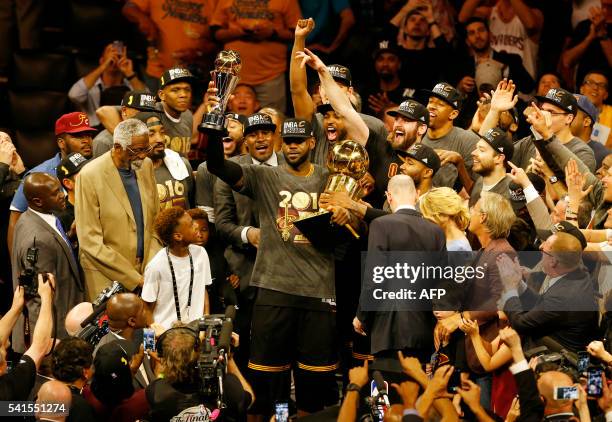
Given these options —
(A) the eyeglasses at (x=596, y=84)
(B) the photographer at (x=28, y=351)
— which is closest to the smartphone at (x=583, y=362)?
(B) the photographer at (x=28, y=351)

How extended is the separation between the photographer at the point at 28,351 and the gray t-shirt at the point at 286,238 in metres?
1.75

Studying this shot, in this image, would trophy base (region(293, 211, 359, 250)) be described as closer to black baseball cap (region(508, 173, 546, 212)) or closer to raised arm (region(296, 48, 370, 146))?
raised arm (region(296, 48, 370, 146))

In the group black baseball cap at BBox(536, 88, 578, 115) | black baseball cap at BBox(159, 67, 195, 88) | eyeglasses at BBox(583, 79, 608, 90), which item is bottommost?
eyeglasses at BBox(583, 79, 608, 90)

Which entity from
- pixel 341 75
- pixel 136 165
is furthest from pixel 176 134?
pixel 341 75

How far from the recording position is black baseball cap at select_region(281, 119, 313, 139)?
7.78 m

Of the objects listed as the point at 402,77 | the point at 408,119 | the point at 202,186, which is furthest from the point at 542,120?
the point at 402,77

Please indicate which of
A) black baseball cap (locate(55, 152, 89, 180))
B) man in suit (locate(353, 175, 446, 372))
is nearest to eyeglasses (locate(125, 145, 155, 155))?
Answer: black baseball cap (locate(55, 152, 89, 180))

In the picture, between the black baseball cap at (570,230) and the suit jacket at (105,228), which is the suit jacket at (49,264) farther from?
the black baseball cap at (570,230)

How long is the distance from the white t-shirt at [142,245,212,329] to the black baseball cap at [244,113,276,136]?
1.23m

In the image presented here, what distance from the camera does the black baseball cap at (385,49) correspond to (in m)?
11.0

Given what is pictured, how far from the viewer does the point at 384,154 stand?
8.42m

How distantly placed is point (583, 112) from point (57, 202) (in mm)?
3919

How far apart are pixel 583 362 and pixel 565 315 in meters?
0.49

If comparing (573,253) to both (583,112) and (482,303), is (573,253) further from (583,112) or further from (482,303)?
(583,112)
